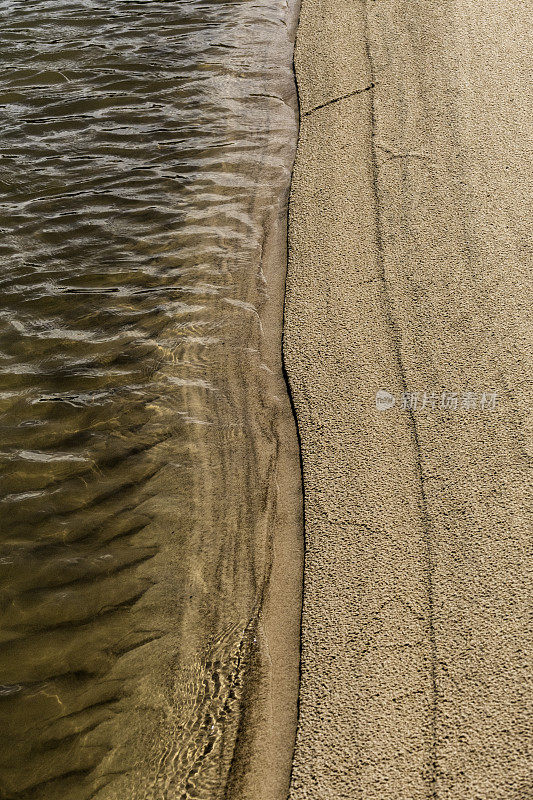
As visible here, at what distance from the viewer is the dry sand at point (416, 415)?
1651mm

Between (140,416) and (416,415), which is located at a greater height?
(416,415)

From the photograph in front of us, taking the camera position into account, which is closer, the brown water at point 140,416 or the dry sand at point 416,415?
the dry sand at point 416,415

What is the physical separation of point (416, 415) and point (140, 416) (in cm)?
101

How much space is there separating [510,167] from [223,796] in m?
2.74

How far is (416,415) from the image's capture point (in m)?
2.34

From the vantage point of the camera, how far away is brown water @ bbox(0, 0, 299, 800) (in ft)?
6.06

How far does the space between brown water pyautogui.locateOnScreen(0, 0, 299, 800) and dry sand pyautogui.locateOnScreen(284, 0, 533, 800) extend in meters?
0.18

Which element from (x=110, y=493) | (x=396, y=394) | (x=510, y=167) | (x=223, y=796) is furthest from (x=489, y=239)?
(x=223, y=796)

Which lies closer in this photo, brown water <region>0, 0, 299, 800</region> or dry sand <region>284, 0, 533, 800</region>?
dry sand <region>284, 0, 533, 800</region>

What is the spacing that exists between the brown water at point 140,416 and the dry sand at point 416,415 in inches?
7.1

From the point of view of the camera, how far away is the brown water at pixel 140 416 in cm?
185

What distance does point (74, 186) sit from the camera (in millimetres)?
3871

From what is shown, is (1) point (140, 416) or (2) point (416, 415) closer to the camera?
(2) point (416, 415)

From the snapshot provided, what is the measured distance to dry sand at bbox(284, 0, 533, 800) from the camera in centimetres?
165
